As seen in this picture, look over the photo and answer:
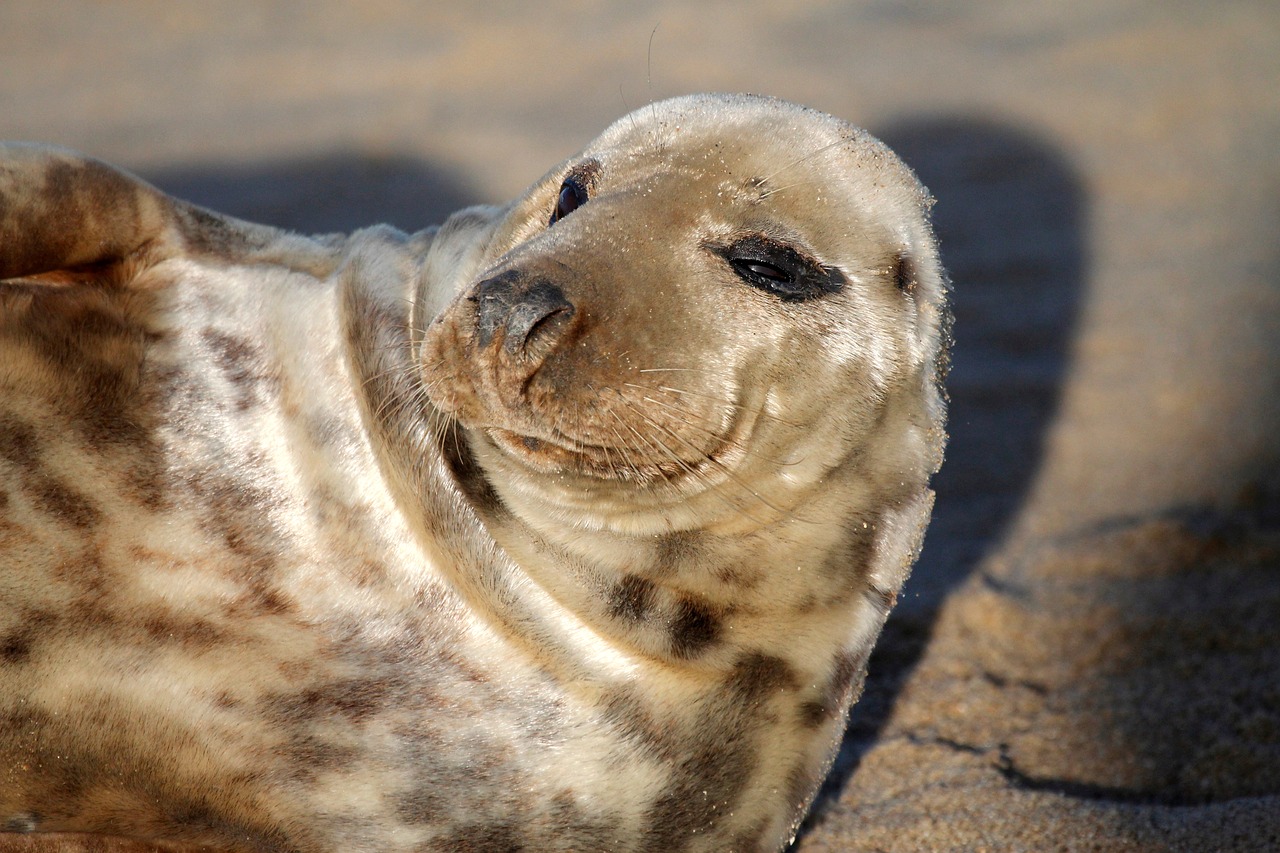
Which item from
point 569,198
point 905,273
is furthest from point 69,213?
point 905,273

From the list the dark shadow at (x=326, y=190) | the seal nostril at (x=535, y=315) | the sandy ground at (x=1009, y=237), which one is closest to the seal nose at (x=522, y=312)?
the seal nostril at (x=535, y=315)

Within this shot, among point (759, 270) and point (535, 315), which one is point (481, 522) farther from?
point (759, 270)

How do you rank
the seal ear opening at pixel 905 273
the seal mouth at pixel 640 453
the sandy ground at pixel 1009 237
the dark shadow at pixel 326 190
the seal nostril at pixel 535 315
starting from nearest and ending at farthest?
the seal nostril at pixel 535 315, the seal mouth at pixel 640 453, the seal ear opening at pixel 905 273, the sandy ground at pixel 1009 237, the dark shadow at pixel 326 190

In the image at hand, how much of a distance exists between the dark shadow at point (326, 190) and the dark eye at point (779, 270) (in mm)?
3490

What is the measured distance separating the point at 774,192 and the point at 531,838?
3.78 ft

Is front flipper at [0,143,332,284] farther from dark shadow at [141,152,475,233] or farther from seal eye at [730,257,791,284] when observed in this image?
dark shadow at [141,152,475,233]

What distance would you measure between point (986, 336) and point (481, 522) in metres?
3.29

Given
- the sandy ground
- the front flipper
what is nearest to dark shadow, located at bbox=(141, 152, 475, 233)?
the sandy ground

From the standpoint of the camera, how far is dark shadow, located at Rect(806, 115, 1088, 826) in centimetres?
329

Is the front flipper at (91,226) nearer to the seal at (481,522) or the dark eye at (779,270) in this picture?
the seal at (481,522)

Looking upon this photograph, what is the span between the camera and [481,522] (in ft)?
6.79

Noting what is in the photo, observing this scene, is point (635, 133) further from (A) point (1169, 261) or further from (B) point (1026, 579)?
(A) point (1169, 261)

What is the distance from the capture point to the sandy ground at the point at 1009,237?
109 inches

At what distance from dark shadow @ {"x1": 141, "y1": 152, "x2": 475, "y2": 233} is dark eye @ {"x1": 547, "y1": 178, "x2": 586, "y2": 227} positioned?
316 cm
